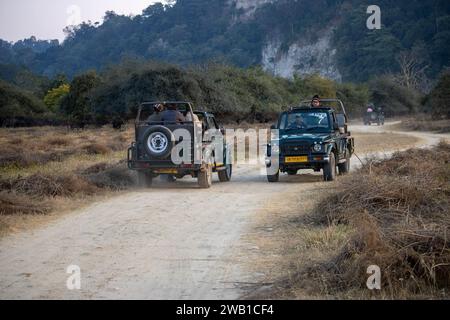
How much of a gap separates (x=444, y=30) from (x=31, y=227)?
9991 cm

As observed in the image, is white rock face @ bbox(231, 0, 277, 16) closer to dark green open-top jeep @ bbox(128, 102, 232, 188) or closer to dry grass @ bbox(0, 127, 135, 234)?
dry grass @ bbox(0, 127, 135, 234)

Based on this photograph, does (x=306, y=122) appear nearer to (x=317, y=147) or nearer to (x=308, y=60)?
(x=317, y=147)

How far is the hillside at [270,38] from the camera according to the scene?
4176 inches

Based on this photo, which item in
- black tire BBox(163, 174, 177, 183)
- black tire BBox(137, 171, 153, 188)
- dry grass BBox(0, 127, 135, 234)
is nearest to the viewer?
dry grass BBox(0, 127, 135, 234)

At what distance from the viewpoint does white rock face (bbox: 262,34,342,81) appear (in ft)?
377

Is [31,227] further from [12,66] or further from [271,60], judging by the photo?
[271,60]

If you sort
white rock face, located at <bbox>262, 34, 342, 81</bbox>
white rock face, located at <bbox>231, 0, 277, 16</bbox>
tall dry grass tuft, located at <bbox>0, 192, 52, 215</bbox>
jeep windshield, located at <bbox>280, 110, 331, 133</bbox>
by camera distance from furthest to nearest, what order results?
white rock face, located at <bbox>231, 0, 277, 16</bbox>, white rock face, located at <bbox>262, 34, 342, 81</bbox>, jeep windshield, located at <bbox>280, 110, 331, 133</bbox>, tall dry grass tuft, located at <bbox>0, 192, 52, 215</bbox>

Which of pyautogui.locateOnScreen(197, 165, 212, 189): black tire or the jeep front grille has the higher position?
the jeep front grille

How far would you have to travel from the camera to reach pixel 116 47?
513 ft

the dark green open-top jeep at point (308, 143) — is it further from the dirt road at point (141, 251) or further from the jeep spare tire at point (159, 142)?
the jeep spare tire at point (159, 142)

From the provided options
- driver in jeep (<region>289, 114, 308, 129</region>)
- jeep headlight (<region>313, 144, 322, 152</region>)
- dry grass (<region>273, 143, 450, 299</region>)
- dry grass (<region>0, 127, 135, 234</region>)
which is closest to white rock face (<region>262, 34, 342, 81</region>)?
dry grass (<region>0, 127, 135, 234</region>)

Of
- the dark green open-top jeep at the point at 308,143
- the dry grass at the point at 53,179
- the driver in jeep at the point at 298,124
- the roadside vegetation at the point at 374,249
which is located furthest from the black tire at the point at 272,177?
the roadside vegetation at the point at 374,249

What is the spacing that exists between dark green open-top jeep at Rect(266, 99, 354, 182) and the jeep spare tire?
118 inches
